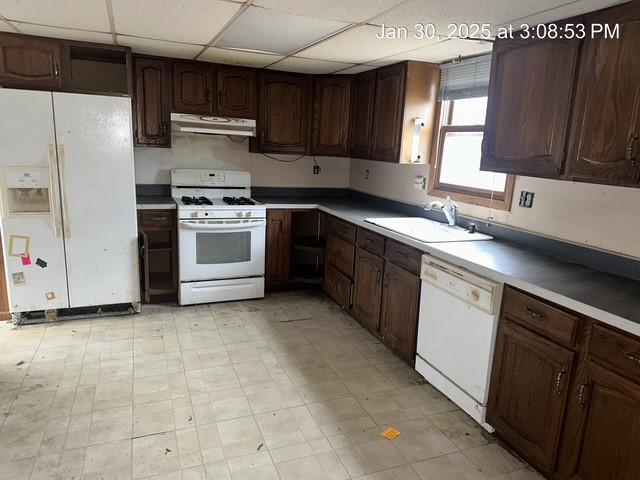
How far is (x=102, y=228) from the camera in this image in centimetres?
355

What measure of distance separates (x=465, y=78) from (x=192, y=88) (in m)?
2.37

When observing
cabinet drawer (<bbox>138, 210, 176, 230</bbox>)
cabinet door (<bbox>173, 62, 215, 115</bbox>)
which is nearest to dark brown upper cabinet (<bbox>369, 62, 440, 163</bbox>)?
cabinet door (<bbox>173, 62, 215, 115</bbox>)

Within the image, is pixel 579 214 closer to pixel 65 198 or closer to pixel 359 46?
pixel 359 46

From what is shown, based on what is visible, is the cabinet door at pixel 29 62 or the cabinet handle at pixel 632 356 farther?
the cabinet door at pixel 29 62

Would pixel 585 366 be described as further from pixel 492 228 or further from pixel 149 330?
pixel 149 330

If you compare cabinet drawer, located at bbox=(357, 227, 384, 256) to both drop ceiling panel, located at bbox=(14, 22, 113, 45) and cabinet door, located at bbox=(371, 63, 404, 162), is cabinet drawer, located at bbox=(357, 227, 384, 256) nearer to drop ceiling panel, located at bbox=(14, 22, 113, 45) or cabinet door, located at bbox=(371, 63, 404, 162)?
cabinet door, located at bbox=(371, 63, 404, 162)

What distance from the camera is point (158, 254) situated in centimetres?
421

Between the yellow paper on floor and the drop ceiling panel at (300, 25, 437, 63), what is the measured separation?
2258 mm

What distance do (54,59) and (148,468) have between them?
305 centimetres

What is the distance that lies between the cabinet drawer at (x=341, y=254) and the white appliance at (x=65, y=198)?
174 cm

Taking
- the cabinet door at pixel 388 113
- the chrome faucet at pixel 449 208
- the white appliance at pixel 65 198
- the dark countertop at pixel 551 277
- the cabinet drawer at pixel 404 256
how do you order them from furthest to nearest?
the cabinet door at pixel 388 113 < the chrome faucet at pixel 449 208 < the white appliance at pixel 65 198 < the cabinet drawer at pixel 404 256 < the dark countertop at pixel 551 277

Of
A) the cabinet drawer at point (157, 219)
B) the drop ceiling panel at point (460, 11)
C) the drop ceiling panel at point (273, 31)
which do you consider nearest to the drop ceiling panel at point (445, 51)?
the drop ceiling panel at point (460, 11)

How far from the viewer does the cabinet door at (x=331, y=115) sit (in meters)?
4.43

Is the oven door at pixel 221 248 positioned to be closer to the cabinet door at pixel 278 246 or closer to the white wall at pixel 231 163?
the cabinet door at pixel 278 246
